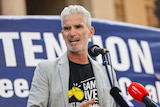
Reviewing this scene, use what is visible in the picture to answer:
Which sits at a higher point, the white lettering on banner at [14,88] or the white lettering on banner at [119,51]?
the white lettering on banner at [119,51]

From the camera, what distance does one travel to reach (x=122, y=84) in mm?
6129

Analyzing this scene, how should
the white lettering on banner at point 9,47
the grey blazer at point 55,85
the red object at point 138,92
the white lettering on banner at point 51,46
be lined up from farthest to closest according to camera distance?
the white lettering on banner at point 51,46 < the white lettering on banner at point 9,47 < the grey blazer at point 55,85 < the red object at point 138,92

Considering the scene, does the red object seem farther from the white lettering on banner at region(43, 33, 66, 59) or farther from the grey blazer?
the white lettering on banner at region(43, 33, 66, 59)

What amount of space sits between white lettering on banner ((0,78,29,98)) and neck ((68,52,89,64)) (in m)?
2.14

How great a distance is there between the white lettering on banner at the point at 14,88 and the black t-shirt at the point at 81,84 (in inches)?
84.2

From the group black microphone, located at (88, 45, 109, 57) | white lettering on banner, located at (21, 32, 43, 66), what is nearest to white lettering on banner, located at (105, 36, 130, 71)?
white lettering on banner, located at (21, 32, 43, 66)

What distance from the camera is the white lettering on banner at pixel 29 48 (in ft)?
18.6

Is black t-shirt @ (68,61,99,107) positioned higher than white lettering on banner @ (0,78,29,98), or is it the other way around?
white lettering on banner @ (0,78,29,98)

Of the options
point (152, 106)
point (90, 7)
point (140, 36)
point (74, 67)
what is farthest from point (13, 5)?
point (152, 106)

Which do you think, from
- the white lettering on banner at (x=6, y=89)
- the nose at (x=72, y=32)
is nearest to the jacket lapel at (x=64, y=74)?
the nose at (x=72, y=32)

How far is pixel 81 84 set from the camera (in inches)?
133

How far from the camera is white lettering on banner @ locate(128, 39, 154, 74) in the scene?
6457 millimetres

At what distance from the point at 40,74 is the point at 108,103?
1.63 feet

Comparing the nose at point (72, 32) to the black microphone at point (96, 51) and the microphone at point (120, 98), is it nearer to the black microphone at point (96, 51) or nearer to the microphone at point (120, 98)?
the black microphone at point (96, 51)
